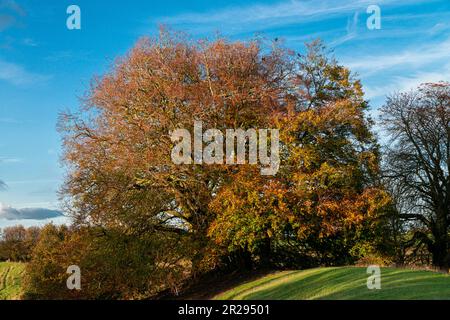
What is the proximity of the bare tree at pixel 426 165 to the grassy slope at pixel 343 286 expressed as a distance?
12.3 metres

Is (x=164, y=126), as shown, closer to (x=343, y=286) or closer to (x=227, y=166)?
(x=227, y=166)

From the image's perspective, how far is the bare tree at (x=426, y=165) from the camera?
1108 inches

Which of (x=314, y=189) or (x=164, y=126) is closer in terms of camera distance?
(x=314, y=189)

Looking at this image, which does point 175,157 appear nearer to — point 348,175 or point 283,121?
point 283,121

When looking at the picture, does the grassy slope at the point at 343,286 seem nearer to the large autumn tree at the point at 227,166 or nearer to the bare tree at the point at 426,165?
the large autumn tree at the point at 227,166

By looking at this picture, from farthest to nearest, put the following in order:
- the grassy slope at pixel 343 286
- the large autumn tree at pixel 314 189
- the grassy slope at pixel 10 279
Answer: the grassy slope at pixel 10 279, the large autumn tree at pixel 314 189, the grassy slope at pixel 343 286

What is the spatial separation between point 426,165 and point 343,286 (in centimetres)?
1702

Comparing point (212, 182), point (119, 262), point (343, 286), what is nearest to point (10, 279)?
point (119, 262)

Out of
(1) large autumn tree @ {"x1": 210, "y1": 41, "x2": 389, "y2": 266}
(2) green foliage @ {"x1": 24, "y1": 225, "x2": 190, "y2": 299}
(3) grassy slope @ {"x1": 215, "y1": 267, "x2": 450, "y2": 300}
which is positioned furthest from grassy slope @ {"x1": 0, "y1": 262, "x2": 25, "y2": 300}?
(3) grassy slope @ {"x1": 215, "y1": 267, "x2": 450, "y2": 300}

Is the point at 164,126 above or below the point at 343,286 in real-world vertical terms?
above

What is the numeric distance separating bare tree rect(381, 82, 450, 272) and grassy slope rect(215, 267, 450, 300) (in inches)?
486

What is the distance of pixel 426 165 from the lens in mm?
29000

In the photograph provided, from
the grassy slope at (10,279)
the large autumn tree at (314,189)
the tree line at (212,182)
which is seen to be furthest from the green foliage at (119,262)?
the grassy slope at (10,279)

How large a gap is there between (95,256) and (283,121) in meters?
10.7
